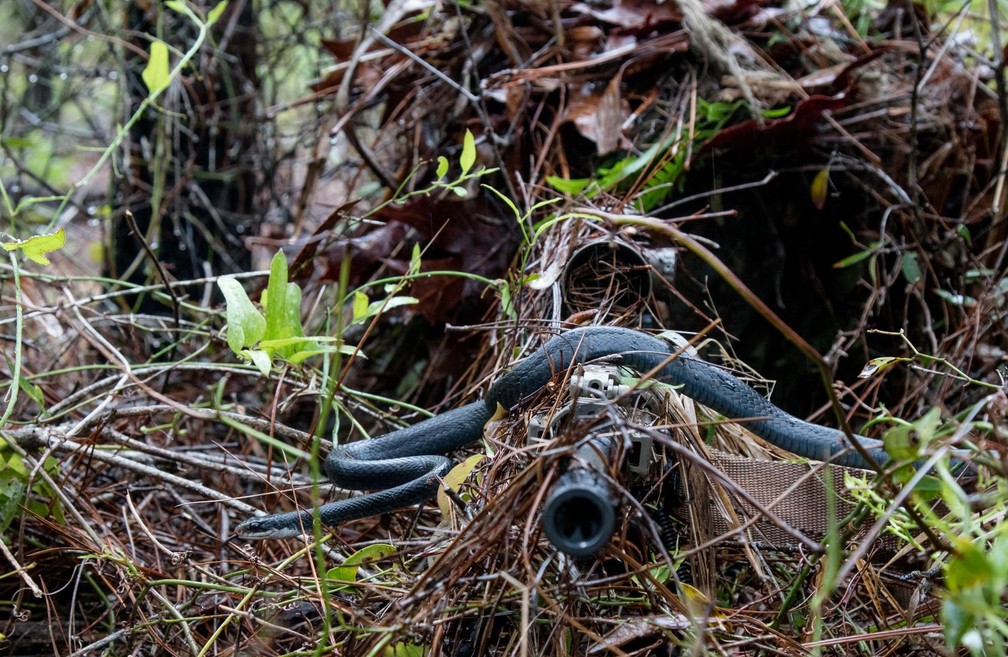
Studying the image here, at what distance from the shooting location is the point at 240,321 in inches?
65.9

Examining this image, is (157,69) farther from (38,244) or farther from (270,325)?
(270,325)

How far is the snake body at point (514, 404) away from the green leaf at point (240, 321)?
450 millimetres

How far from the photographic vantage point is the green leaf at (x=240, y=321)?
1661 millimetres

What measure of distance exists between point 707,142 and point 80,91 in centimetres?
385

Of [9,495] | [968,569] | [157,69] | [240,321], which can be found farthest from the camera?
[157,69]

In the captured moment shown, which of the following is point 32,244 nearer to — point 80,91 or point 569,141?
point 569,141

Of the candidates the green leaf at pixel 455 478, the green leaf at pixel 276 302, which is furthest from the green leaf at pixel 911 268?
the green leaf at pixel 276 302

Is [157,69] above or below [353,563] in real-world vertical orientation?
above

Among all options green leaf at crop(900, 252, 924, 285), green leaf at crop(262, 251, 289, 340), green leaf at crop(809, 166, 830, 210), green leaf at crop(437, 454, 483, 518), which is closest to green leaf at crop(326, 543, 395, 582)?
green leaf at crop(437, 454, 483, 518)

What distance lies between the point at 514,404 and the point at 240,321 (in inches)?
27.1

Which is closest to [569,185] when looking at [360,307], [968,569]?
[360,307]

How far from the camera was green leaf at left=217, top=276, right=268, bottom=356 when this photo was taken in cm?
166

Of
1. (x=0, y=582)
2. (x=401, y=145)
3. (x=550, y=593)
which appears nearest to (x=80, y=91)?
(x=401, y=145)

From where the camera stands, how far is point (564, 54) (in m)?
3.19
